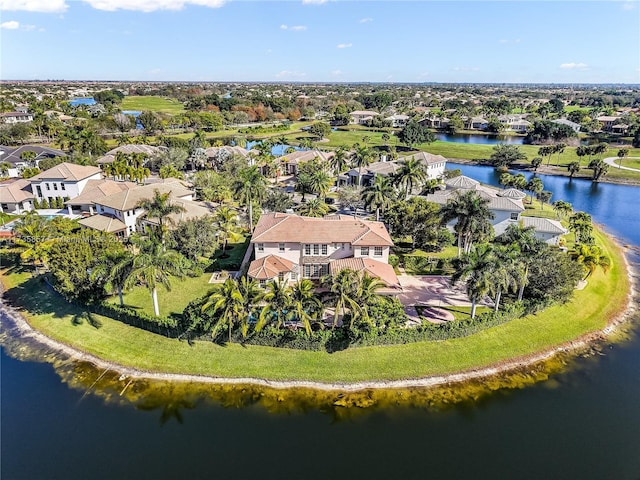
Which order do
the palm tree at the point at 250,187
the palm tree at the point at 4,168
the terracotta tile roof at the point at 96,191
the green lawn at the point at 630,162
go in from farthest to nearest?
the green lawn at the point at 630,162 → the palm tree at the point at 4,168 → the terracotta tile roof at the point at 96,191 → the palm tree at the point at 250,187

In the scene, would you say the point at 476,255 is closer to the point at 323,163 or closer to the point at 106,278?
the point at 106,278

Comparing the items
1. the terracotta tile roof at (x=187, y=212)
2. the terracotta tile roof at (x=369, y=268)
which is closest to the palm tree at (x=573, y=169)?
the terracotta tile roof at (x=369, y=268)

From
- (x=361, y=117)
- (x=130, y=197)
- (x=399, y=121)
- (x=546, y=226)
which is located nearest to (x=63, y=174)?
(x=130, y=197)

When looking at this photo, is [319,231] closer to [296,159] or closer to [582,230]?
[582,230]

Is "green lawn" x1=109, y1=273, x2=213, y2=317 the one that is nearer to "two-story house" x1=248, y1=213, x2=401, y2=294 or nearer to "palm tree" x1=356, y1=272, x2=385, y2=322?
"two-story house" x1=248, y1=213, x2=401, y2=294

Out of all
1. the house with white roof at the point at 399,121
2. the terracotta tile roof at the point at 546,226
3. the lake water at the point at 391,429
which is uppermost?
the house with white roof at the point at 399,121

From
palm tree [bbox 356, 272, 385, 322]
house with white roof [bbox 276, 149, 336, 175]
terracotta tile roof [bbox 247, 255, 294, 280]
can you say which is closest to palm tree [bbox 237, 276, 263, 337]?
terracotta tile roof [bbox 247, 255, 294, 280]

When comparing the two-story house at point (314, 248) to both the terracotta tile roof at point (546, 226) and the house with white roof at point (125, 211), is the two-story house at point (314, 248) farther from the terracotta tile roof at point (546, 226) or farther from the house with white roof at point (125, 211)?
the terracotta tile roof at point (546, 226)
